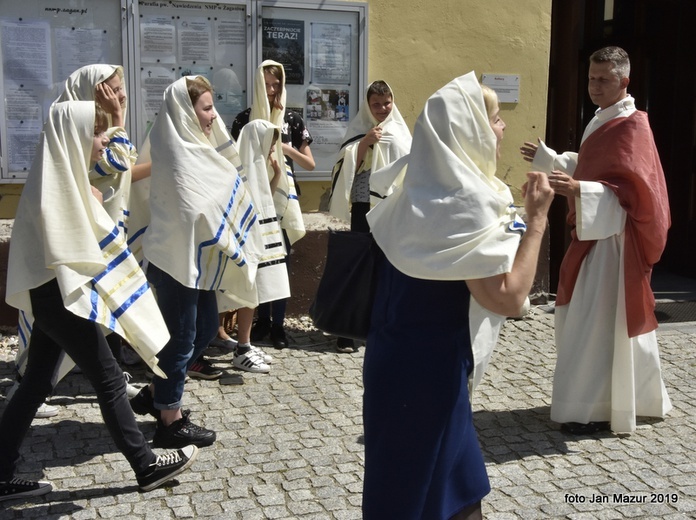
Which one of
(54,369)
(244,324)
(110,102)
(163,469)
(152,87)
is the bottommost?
(163,469)

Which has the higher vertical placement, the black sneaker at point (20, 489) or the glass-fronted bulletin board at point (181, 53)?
the glass-fronted bulletin board at point (181, 53)

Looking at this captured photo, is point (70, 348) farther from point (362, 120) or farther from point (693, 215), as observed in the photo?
point (693, 215)

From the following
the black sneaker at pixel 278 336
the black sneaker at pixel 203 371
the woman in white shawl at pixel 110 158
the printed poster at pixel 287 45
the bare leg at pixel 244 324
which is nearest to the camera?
the woman in white shawl at pixel 110 158

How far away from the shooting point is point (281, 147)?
20.0 feet

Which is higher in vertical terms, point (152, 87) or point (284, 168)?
point (152, 87)

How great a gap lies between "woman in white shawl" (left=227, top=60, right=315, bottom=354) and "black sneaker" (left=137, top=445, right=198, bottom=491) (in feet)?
7.66

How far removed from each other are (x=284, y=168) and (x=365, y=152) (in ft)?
1.91

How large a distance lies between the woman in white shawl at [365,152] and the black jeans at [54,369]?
2.64m

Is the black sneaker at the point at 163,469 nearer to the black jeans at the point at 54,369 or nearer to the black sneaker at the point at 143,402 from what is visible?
the black jeans at the point at 54,369

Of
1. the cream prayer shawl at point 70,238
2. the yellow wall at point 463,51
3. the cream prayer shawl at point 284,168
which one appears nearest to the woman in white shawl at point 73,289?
the cream prayer shawl at point 70,238

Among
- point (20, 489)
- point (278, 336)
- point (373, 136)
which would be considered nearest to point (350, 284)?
point (20, 489)

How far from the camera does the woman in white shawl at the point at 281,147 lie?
6164 millimetres

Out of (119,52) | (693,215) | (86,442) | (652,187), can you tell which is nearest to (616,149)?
(652,187)

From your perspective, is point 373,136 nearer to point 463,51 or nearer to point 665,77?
point 463,51
